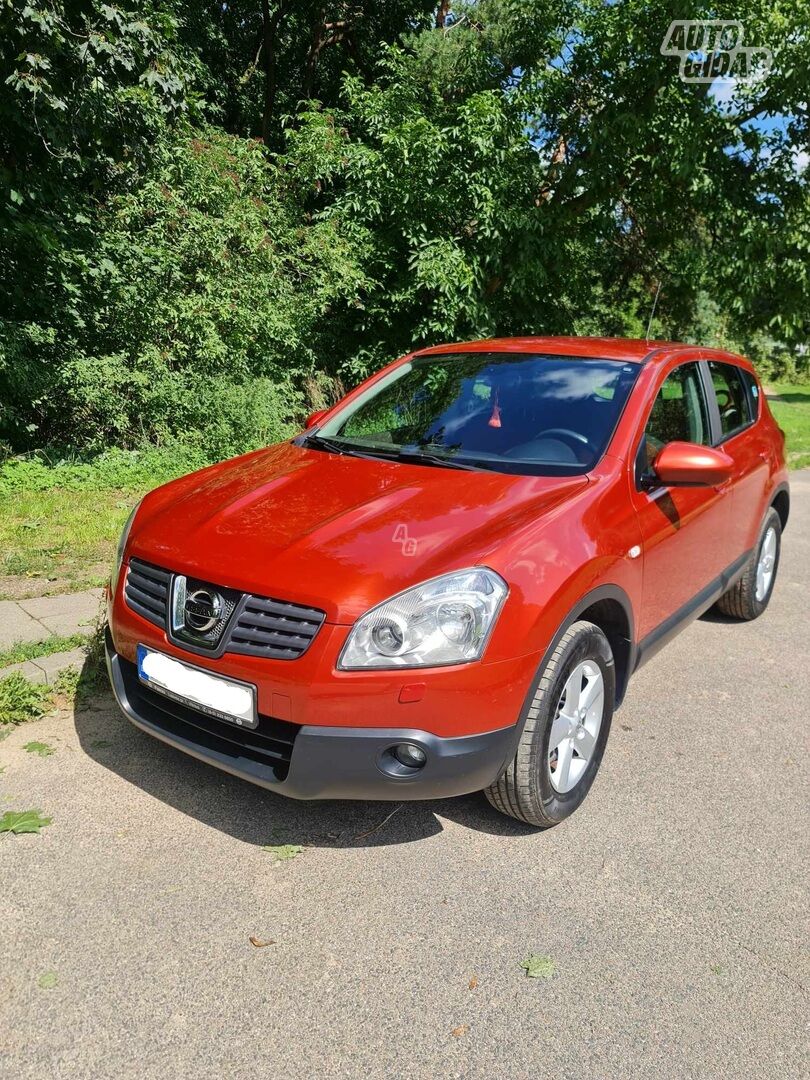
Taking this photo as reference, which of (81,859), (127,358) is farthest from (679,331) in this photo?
(81,859)

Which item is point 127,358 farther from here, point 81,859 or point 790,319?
point 790,319

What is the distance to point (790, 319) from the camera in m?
12.1

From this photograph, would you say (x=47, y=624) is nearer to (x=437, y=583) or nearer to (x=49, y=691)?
(x=49, y=691)

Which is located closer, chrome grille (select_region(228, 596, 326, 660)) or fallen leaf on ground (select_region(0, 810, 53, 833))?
chrome grille (select_region(228, 596, 326, 660))

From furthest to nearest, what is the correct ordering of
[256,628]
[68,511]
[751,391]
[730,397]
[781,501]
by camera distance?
[68,511] → [781,501] → [751,391] → [730,397] → [256,628]

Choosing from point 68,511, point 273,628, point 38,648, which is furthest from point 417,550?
point 68,511

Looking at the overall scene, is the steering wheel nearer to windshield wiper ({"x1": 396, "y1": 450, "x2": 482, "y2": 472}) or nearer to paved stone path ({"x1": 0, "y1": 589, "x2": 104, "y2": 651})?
windshield wiper ({"x1": 396, "y1": 450, "x2": 482, "y2": 472})

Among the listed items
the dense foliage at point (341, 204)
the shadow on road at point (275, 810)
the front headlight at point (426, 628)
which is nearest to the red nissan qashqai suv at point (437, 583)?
the front headlight at point (426, 628)

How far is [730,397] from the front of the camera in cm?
461

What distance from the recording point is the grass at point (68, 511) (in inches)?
204

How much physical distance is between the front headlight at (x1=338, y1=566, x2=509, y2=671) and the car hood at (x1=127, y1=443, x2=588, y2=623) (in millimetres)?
47

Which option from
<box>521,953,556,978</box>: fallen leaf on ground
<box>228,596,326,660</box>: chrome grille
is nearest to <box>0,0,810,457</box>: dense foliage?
<box>228,596,326,660</box>: chrome grille

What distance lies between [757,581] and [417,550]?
11.2 ft

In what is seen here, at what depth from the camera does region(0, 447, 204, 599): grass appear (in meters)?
5.18
